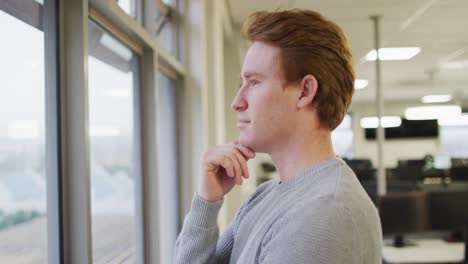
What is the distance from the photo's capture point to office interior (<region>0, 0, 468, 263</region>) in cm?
117

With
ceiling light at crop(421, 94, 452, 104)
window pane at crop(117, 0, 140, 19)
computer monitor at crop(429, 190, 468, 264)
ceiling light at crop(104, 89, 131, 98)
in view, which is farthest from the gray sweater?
ceiling light at crop(421, 94, 452, 104)

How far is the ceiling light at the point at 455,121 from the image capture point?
12.6 metres

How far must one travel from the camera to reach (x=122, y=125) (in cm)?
203

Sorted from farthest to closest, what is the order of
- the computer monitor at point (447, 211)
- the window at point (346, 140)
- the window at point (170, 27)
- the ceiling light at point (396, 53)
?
the window at point (346, 140), the ceiling light at point (396, 53), the computer monitor at point (447, 211), the window at point (170, 27)

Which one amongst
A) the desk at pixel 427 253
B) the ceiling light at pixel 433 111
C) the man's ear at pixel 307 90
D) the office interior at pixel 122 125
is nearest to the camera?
the man's ear at pixel 307 90

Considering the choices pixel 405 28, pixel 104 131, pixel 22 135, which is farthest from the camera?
pixel 405 28

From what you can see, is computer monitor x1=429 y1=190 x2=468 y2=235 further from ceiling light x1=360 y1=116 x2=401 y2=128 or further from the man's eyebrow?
ceiling light x1=360 y1=116 x2=401 y2=128

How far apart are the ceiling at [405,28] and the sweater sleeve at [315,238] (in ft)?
5.06

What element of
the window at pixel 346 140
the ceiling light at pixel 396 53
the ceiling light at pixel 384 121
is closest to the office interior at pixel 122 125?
the ceiling light at pixel 396 53

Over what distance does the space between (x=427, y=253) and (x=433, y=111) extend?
8.36 meters

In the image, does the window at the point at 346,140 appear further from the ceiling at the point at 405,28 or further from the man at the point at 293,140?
the man at the point at 293,140

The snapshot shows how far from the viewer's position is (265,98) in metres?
0.87

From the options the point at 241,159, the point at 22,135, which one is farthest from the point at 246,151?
the point at 22,135

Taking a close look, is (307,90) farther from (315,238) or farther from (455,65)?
(455,65)
